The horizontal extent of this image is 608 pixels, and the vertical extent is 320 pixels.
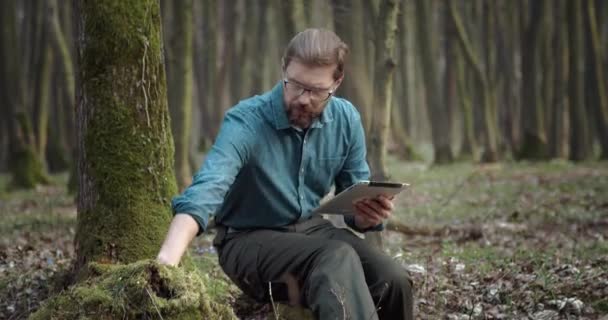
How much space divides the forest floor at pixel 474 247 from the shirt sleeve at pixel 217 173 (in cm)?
156

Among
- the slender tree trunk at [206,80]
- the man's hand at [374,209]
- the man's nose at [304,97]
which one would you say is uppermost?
the man's nose at [304,97]

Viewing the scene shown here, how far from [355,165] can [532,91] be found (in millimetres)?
18675

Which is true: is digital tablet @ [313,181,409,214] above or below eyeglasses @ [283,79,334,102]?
below

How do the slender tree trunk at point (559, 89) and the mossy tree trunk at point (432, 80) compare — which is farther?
the mossy tree trunk at point (432, 80)

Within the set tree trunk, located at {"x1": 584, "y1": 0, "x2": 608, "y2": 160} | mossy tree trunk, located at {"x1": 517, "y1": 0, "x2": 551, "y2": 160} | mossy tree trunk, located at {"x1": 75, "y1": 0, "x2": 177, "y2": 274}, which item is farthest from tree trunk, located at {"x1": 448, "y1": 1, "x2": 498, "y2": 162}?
mossy tree trunk, located at {"x1": 75, "y1": 0, "x2": 177, "y2": 274}

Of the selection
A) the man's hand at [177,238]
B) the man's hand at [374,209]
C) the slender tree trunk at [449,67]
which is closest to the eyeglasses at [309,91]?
the man's hand at [374,209]

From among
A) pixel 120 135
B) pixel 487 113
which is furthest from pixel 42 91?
pixel 120 135

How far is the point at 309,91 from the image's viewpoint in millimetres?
5023

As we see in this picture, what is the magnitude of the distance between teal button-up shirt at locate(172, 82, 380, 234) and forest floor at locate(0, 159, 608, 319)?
1090 millimetres

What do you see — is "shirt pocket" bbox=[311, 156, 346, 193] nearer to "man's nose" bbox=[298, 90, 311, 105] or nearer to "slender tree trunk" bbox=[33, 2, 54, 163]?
"man's nose" bbox=[298, 90, 311, 105]

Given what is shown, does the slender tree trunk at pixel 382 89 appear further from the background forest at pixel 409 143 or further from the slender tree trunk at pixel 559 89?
the slender tree trunk at pixel 559 89

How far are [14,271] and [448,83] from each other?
894 inches

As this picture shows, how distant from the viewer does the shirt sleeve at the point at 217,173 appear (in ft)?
14.2

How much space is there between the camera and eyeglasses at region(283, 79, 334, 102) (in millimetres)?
5004
